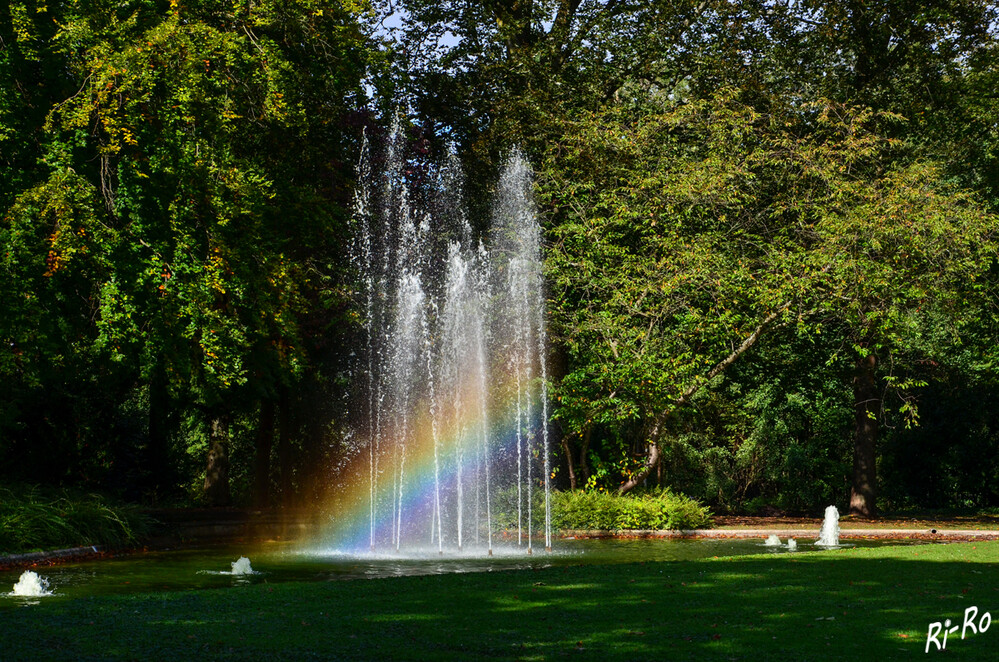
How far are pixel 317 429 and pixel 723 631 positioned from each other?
70.3 feet

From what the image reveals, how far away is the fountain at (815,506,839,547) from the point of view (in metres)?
16.5

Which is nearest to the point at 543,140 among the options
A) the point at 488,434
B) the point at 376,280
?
the point at 376,280

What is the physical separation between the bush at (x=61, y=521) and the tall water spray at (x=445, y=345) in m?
5.36

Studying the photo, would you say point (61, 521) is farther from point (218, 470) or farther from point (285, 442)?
point (218, 470)

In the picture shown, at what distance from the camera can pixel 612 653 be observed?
6.22 meters

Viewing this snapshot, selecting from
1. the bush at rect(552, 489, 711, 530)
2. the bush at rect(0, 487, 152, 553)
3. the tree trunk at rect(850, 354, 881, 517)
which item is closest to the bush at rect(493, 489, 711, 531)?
the bush at rect(552, 489, 711, 530)

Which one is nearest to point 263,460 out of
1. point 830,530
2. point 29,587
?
point 830,530

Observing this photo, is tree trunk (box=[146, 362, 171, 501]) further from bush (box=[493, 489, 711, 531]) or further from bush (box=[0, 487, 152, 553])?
bush (box=[493, 489, 711, 531])

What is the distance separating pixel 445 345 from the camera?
2284 centimetres

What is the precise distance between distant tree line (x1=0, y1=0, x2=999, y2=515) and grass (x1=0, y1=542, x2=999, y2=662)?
9.27 meters

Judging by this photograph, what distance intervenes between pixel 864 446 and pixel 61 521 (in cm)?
1958

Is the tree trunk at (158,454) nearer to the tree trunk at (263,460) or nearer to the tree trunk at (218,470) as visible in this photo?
the tree trunk at (218,470)

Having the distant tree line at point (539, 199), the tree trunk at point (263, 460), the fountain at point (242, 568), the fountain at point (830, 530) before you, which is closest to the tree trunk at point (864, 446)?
the distant tree line at point (539, 199)

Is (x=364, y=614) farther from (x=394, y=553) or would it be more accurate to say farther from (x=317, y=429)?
(x=317, y=429)
